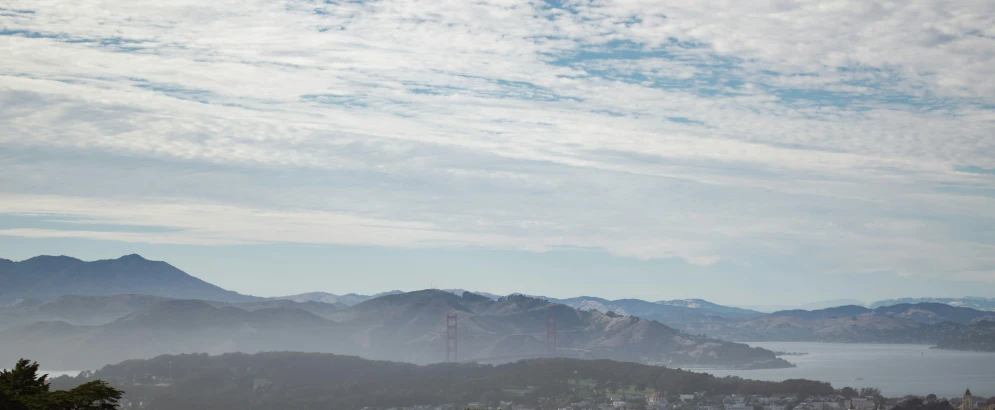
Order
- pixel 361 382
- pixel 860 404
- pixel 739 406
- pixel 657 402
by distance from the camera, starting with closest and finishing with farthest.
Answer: pixel 860 404, pixel 739 406, pixel 657 402, pixel 361 382

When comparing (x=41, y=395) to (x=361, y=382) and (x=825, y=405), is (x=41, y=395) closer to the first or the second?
(x=825, y=405)

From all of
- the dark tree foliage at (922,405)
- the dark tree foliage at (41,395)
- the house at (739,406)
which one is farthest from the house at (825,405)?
the dark tree foliage at (41,395)

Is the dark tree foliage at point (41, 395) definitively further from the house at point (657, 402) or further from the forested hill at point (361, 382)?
the house at point (657, 402)

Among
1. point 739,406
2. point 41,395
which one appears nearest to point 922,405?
point 739,406

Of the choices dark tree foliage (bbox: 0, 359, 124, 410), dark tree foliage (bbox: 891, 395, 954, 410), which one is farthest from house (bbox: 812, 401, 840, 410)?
dark tree foliage (bbox: 0, 359, 124, 410)

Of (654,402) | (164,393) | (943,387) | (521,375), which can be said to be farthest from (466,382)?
(943,387)

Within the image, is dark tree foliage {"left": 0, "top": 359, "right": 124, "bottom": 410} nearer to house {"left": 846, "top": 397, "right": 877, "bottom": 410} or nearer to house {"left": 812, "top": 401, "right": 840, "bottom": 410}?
house {"left": 846, "top": 397, "right": 877, "bottom": 410}
